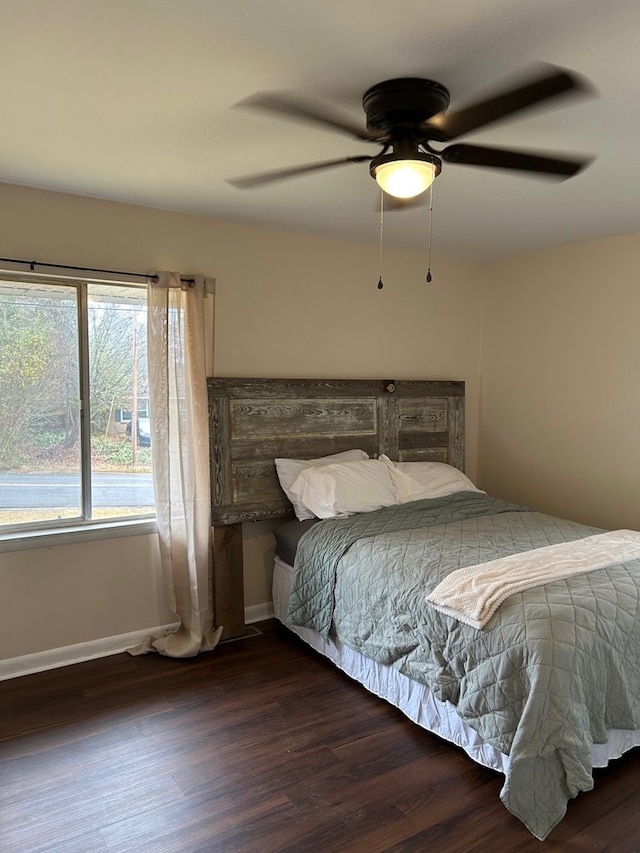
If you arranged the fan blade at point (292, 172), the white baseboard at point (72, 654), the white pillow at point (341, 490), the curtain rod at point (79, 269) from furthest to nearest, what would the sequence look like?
the white pillow at point (341, 490) → the white baseboard at point (72, 654) → the curtain rod at point (79, 269) → the fan blade at point (292, 172)

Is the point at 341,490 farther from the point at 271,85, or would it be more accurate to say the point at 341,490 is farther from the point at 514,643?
the point at 271,85

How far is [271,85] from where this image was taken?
1877mm

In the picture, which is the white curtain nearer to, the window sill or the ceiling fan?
the window sill

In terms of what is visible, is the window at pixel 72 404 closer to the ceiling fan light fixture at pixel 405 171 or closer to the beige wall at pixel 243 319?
the beige wall at pixel 243 319

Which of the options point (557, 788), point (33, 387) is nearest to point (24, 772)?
point (33, 387)

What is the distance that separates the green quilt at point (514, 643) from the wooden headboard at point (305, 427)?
0.69 meters

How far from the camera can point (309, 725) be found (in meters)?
2.57

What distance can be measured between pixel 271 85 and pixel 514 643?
6.63ft

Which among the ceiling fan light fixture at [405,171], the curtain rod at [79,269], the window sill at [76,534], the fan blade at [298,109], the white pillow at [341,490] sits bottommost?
the window sill at [76,534]

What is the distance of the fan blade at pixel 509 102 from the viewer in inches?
60.6

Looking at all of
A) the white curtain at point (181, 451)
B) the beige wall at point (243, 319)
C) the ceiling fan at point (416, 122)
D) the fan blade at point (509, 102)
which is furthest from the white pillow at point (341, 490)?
the fan blade at point (509, 102)

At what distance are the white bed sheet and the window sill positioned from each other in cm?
104

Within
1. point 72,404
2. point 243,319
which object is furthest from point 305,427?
point 72,404

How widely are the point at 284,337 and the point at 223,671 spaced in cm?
197
